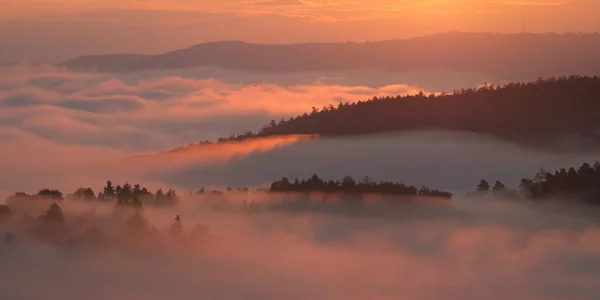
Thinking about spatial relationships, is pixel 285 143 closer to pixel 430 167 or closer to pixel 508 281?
pixel 430 167

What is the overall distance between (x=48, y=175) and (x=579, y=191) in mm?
90858

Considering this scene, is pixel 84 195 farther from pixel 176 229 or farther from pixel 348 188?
pixel 348 188

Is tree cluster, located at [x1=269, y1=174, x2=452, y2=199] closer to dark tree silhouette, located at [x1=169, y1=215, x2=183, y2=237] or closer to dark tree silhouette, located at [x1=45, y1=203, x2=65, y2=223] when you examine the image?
dark tree silhouette, located at [x1=169, y1=215, x2=183, y2=237]

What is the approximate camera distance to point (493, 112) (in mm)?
99688

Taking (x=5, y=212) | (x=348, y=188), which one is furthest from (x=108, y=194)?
(x=348, y=188)

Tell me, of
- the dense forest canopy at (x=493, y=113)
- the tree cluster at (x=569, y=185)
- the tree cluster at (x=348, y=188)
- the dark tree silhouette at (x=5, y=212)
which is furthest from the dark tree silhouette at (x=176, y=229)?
the dense forest canopy at (x=493, y=113)

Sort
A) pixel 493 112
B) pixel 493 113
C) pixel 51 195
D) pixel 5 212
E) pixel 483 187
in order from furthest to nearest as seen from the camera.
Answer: pixel 493 112, pixel 493 113, pixel 483 187, pixel 51 195, pixel 5 212

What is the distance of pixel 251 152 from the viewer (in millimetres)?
105688

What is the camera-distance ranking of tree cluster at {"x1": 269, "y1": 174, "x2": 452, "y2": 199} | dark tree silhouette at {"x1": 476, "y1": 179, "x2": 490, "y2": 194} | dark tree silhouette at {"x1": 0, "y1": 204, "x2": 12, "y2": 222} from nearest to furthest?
1. dark tree silhouette at {"x1": 0, "y1": 204, "x2": 12, "y2": 222}
2. tree cluster at {"x1": 269, "y1": 174, "x2": 452, "y2": 199}
3. dark tree silhouette at {"x1": 476, "y1": 179, "x2": 490, "y2": 194}

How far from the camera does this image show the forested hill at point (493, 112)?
9325 cm

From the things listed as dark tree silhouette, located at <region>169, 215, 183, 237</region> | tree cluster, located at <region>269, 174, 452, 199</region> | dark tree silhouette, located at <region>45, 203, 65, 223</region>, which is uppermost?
tree cluster, located at <region>269, 174, 452, 199</region>

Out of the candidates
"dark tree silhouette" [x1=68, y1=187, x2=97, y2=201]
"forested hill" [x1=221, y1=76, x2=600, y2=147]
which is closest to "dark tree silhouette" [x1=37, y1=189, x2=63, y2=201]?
"dark tree silhouette" [x1=68, y1=187, x2=97, y2=201]

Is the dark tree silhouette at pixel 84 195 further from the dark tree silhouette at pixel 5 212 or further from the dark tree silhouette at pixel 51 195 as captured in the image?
the dark tree silhouette at pixel 5 212

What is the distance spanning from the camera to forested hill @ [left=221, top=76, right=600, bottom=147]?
93.2 m
